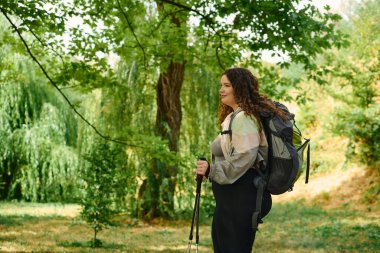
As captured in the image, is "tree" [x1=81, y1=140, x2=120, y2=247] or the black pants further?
"tree" [x1=81, y1=140, x2=120, y2=247]

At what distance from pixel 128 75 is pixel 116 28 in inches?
192

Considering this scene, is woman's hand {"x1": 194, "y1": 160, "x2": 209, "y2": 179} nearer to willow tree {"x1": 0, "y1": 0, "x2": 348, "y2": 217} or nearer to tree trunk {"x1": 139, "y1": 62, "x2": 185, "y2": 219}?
willow tree {"x1": 0, "y1": 0, "x2": 348, "y2": 217}

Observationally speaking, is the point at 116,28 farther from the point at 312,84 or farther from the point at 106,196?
the point at 312,84

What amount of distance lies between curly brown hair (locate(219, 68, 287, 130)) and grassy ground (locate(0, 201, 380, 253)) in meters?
5.54

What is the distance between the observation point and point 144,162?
12.8 m

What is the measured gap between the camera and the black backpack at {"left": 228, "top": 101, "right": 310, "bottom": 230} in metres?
2.96

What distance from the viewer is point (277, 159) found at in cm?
297

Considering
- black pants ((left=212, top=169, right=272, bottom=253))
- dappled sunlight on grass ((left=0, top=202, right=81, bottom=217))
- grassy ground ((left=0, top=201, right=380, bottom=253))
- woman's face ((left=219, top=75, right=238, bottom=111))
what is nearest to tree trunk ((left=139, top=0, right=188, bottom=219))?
grassy ground ((left=0, top=201, right=380, bottom=253))

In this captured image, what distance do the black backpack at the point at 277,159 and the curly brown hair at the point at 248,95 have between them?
0.04 metres

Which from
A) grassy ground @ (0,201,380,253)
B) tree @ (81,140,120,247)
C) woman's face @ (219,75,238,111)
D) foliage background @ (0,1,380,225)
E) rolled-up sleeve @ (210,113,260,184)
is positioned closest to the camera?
rolled-up sleeve @ (210,113,260,184)

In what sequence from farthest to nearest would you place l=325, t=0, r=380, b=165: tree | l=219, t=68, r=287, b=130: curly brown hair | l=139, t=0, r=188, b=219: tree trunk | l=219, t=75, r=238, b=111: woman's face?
l=325, t=0, r=380, b=165: tree
l=139, t=0, r=188, b=219: tree trunk
l=219, t=75, r=238, b=111: woman's face
l=219, t=68, r=287, b=130: curly brown hair

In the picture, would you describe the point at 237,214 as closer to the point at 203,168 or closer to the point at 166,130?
the point at 203,168

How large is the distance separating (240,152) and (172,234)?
28.8 feet

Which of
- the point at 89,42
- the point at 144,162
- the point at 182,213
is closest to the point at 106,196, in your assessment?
the point at 89,42
